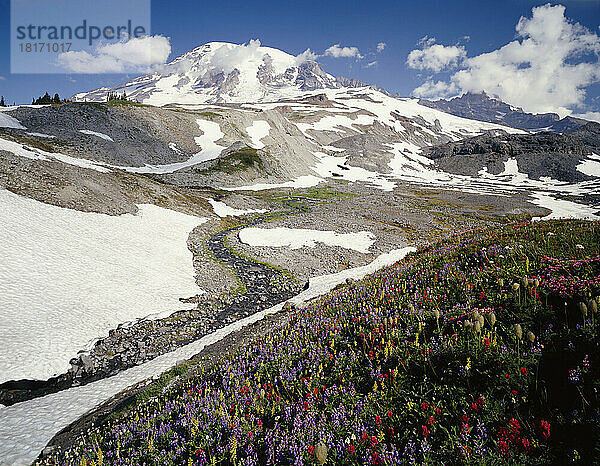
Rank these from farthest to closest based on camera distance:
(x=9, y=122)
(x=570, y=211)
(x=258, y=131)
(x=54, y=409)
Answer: (x=258, y=131)
(x=9, y=122)
(x=570, y=211)
(x=54, y=409)

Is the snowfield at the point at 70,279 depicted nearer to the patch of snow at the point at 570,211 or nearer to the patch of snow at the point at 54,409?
the patch of snow at the point at 54,409

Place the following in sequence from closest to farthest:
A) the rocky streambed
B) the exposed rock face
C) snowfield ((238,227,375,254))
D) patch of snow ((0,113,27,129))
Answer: the rocky streambed < snowfield ((238,227,375,254)) < patch of snow ((0,113,27,129)) < the exposed rock face

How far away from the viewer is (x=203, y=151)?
103 meters

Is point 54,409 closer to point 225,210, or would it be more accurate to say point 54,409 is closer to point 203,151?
point 225,210

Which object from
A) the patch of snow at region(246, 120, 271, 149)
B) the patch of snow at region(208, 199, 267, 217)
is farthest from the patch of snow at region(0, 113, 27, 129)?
the patch of snow at region(246, 120, 271, 149)

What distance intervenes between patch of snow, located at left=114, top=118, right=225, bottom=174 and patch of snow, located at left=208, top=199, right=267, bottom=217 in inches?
1225

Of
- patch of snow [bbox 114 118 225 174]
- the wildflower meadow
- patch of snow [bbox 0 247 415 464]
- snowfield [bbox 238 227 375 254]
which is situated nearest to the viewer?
the wildflower meadow

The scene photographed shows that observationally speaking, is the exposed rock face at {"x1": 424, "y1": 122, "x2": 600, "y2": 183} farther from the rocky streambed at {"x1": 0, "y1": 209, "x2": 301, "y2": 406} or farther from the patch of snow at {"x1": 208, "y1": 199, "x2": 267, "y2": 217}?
the rocky streambed at {"x1": 0, "y1": 209, "x2": 301, "y2": 406}

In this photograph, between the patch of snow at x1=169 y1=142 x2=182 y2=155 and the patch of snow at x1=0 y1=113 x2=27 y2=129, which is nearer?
the patch of snow at x1=0 y1=113 x2=27 y2=129

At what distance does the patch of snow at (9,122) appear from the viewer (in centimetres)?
7034

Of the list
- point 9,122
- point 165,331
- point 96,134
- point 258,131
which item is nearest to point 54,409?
point 165,331

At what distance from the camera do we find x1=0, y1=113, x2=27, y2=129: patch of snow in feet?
231

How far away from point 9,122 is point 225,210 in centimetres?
6332

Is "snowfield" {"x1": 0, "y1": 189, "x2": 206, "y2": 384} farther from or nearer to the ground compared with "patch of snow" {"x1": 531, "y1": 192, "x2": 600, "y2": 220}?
nearer to the ground
